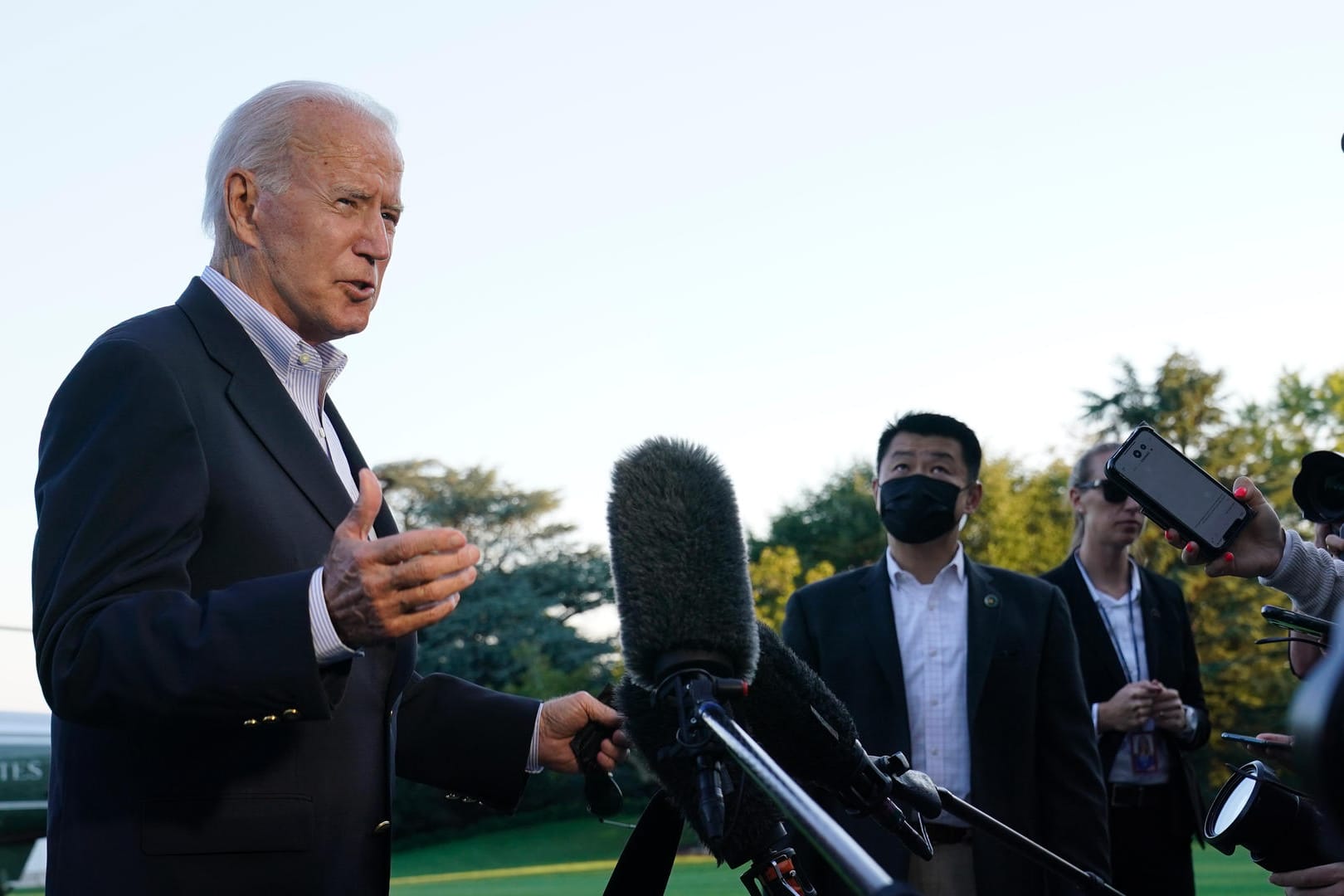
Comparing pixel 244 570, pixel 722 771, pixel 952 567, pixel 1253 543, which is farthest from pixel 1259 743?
pixel 952 567

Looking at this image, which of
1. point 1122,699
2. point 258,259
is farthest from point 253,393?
point 1122,699

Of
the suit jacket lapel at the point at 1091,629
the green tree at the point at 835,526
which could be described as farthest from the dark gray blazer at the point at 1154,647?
the green tree at the point at 835,526

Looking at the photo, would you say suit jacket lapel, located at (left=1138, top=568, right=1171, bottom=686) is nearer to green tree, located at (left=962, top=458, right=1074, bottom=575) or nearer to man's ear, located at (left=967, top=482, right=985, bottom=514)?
man's ear, located at (left=967, top=482, right=985, bottom=514)

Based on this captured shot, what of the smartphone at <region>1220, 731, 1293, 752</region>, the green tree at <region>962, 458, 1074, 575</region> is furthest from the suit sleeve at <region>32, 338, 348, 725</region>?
the green tree at <region>962, 458, 1074, 575</region>

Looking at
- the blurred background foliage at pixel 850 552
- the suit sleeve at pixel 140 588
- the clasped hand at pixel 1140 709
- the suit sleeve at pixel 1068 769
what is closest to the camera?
the suit sleeve at pixel 140 588

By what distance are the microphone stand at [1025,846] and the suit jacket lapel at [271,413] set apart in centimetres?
155

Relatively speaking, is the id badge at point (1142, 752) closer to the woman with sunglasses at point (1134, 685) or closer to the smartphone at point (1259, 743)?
the woman with sunglasses at point (1134, 685)

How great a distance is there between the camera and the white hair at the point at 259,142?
147 inches

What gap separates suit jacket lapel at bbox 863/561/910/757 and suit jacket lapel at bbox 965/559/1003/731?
312 mm

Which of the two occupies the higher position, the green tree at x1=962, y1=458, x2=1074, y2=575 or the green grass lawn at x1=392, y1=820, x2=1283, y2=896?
the green tree at x1=962, y1=458, x2=1074, y2=575

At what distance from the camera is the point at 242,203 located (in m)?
3.74

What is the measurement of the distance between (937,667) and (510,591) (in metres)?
62.3

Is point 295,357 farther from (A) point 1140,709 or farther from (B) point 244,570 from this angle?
(A) point 1140,709

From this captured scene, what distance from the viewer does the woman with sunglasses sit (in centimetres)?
819
